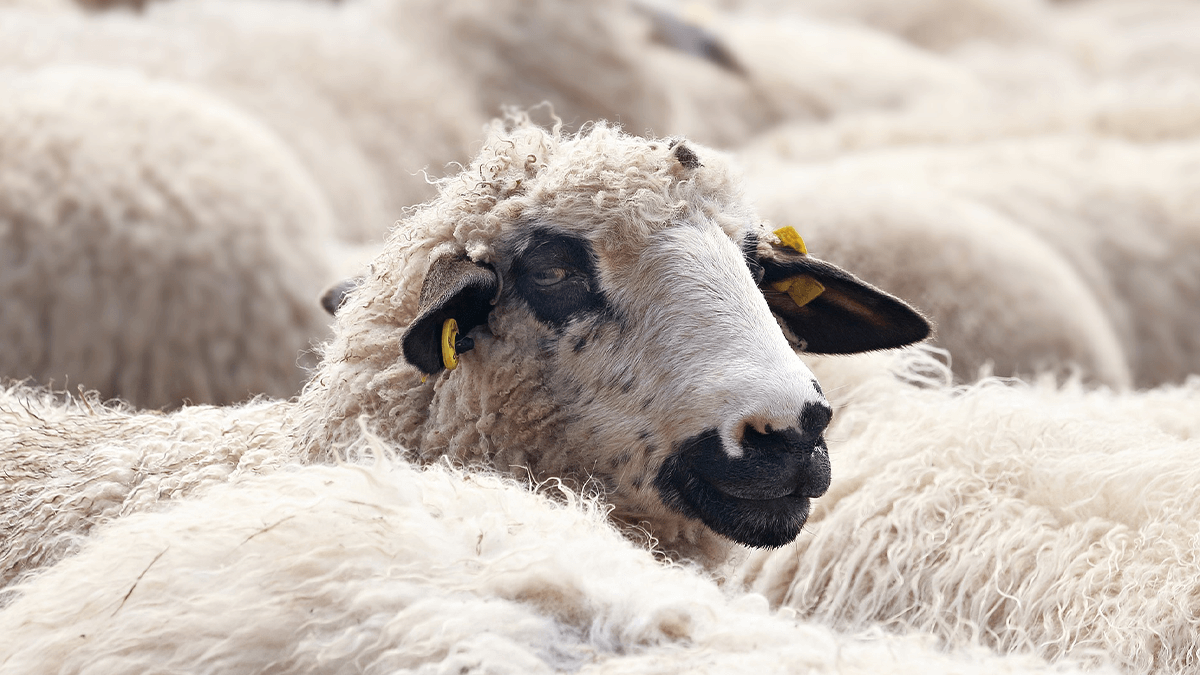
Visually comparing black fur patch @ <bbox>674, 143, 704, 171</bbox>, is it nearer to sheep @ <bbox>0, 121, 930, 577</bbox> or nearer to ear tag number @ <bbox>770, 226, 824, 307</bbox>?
sheep @ <bbox>0, 121, 930, 577</bbox>

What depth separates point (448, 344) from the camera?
A: 2.05 metres

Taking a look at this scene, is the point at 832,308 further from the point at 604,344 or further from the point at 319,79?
the point at 319,79

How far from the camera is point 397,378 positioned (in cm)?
218

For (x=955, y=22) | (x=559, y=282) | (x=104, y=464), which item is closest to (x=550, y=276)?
(x=559, y=282)

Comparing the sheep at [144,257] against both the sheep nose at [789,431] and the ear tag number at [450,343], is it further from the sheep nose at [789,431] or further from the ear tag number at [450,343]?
the sheep nose at [789,431]

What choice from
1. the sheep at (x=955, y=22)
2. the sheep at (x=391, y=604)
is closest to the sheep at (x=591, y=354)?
the sheep at (x=391, y=604)

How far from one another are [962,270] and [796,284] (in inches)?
74.4

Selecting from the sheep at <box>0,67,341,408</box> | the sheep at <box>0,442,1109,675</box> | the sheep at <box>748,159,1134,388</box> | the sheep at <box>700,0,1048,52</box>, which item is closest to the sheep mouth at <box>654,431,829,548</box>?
the sheep at <box>0,442,1109,675</box>

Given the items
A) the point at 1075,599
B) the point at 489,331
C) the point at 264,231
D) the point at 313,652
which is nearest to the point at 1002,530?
the point at 1075,599

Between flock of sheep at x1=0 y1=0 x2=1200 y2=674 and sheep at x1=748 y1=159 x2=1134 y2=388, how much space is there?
2 cm

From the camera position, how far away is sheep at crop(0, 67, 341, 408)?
3715 millimetres

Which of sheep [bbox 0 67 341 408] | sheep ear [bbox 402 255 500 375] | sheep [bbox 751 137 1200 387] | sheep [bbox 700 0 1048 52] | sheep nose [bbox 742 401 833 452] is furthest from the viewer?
sheep [bbox 700 0 1048 52]

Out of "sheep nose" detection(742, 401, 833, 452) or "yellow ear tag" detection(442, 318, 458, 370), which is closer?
"sheep nose" detection(742, 401, 833, 452)

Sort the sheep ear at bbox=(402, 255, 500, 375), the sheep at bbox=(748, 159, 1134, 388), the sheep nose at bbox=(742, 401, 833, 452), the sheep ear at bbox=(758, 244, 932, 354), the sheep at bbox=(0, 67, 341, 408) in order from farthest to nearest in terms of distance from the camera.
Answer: the sheep at bbox=(748, 159, 1134, 388)
the sheep at bbox=(0, 67, 341, 408)
the sheep ear at bbox=(758, 244, 932, 354)
the sheep ear at bbox=(402, 255, 500, 375)
the sheep nose at bbox=(742, 401, 833, 452)
